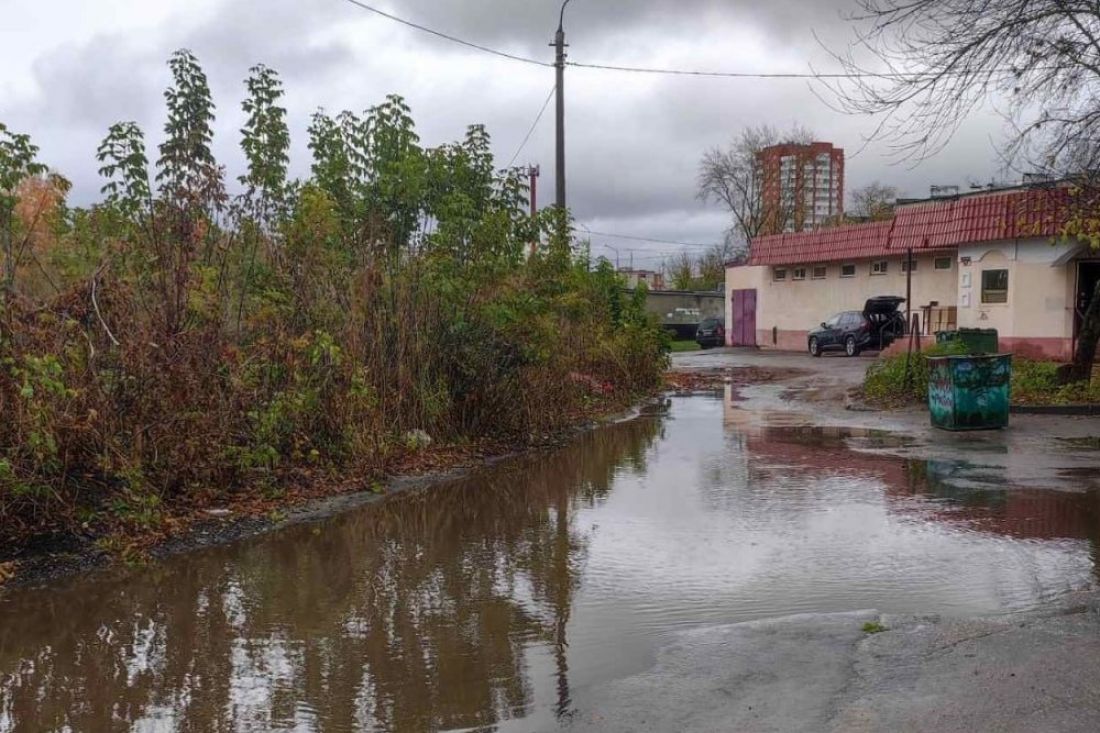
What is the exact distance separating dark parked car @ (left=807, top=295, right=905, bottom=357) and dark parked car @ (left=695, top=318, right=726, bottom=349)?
12369mm

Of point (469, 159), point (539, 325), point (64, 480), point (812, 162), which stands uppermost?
point (812, 162)

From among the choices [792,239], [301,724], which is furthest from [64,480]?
[792,239]

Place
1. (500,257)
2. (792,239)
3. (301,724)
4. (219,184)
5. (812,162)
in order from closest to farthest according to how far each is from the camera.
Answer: (301,724)
(219,184)
(500,257)
(792,239)
(812,162)

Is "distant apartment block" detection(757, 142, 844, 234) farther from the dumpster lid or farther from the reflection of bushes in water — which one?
the reflection of bushes in water

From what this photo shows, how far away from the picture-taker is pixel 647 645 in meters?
5.29

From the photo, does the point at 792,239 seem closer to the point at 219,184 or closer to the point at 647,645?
the point at 219,184

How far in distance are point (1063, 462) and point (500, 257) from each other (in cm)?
743

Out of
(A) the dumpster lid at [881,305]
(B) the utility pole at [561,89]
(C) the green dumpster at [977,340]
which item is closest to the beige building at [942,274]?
(A) the dumpster lid at [881,305]

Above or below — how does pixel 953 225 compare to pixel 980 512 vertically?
above

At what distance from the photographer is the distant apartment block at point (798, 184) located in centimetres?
5872

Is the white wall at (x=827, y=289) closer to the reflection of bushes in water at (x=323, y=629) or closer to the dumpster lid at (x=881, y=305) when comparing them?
the dumpster lid at (x=881, y=305)

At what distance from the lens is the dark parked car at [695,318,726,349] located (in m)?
46.0

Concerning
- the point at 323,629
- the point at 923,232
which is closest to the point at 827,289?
the point at 923,232

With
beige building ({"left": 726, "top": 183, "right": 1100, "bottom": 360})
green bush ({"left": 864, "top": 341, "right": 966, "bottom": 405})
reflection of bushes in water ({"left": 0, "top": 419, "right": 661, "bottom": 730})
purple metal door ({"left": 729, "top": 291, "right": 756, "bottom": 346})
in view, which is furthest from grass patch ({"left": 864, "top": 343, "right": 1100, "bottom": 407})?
purple metal door ({"left": 729, "top": 291, "right": 756, "bottom": 346})
